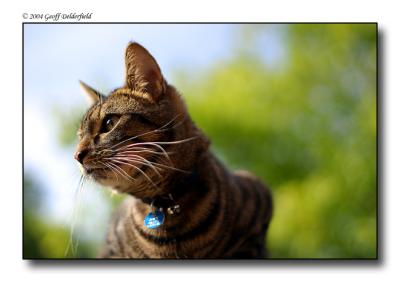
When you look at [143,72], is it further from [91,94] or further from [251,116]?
[251,116]

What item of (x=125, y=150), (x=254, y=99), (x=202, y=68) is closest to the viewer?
(x=125, y=150)

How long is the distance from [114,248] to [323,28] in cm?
110

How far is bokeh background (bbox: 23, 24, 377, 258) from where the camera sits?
1.83m

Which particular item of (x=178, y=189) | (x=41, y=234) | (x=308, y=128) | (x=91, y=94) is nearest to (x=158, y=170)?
(x=178, y=189)

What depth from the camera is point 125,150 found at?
1420mm

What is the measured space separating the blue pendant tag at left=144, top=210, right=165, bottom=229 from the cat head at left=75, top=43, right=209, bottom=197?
6 centimetres

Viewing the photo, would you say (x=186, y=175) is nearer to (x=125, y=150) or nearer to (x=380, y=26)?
(x=125, y=150)

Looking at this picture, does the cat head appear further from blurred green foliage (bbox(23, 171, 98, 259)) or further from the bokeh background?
blurred green foliage (bbox(23, 171, 98, 259))

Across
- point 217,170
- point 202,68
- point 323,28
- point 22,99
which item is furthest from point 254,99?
point 22,99

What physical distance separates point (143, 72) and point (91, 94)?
0.23 metres

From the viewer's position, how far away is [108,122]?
1.46 meters

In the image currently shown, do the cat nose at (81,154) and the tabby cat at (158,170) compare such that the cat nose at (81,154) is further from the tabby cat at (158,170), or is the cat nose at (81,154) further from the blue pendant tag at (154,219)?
the blue pendant tag at (154,219)

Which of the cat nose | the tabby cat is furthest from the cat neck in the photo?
the cat nose

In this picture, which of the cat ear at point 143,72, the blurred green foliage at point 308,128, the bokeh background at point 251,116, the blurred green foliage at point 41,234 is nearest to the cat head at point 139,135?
the cat ear at point 143,72
